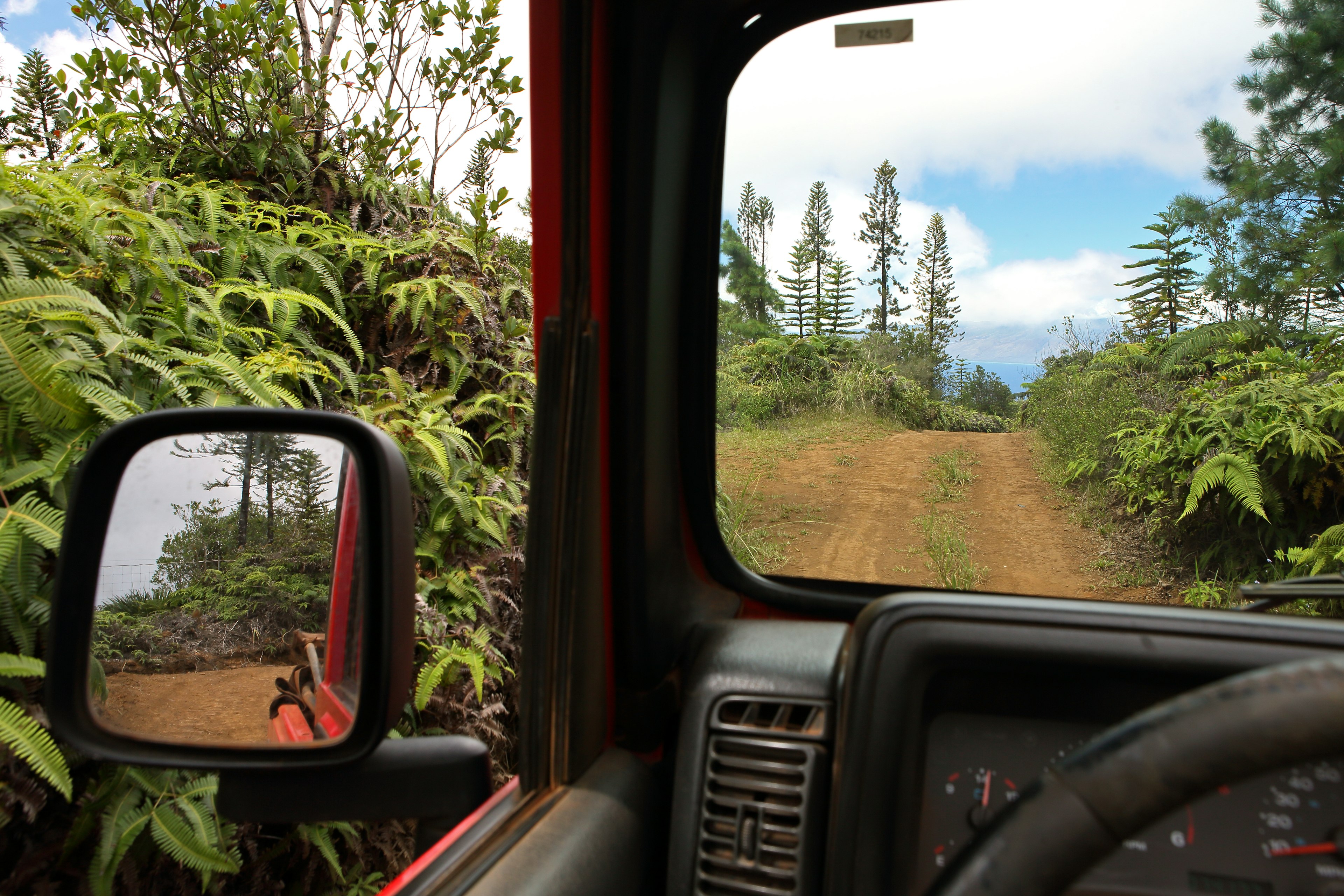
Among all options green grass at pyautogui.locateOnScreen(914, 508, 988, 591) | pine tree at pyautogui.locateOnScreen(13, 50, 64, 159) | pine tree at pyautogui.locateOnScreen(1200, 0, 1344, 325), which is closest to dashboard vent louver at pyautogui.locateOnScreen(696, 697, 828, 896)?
green grass at pyautogui.locateOnScreen(914, 508, 988, 591)

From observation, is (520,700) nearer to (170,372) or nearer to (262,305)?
(170,372)

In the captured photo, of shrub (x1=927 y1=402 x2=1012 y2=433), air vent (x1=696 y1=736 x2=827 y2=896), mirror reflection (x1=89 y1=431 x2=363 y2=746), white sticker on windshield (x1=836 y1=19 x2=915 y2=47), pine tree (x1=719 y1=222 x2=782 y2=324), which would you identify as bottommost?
air vent (x1=696 y1=736 x2=827 y2=896)

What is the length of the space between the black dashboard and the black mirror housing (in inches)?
26.0

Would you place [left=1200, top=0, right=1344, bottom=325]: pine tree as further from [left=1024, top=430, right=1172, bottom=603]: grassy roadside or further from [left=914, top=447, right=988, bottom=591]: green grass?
[left=914, top=447, right=988, bottom=591]: green grass

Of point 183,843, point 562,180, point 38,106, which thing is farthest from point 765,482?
point 38,106

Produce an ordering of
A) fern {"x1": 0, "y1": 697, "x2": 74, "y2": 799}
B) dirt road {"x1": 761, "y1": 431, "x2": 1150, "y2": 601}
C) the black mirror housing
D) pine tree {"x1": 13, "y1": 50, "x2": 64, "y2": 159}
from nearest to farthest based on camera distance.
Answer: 1. the black mirror housing
2. fern {"x1": 0, "y1": 697, "x2": 74, "y2": 799}
3. dirt road {"x1": 761, "y1": 431, "x2": 1150, "y2": 601}
4. pine tree {"x1": 13, "y1": 50, "x2": 64, "y2": 159}

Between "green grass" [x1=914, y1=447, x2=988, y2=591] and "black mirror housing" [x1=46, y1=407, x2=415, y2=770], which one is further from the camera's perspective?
"green grass" [x1=914, y1=447, x2=988, y2=591]

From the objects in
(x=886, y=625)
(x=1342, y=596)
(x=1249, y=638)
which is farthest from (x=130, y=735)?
(x=1342, y=596)

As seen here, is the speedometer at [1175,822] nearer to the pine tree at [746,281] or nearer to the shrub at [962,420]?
the shrub at [962,420]

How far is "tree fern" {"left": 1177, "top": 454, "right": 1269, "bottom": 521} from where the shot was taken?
1.52 metres

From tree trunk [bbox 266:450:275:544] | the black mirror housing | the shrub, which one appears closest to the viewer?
the black mirror housing

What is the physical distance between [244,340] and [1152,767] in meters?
2.75

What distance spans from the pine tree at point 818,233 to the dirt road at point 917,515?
0.43 m

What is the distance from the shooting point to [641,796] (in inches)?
61.9
